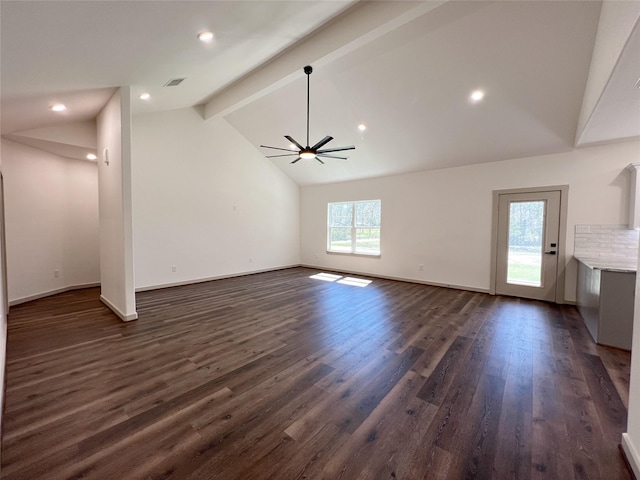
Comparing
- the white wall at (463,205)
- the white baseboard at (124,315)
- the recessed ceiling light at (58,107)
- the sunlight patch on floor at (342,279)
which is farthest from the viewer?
the sunlight patch on floor at (342,279)

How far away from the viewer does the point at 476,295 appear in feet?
17.3

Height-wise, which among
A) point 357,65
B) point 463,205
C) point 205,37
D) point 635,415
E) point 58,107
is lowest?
point 635,415

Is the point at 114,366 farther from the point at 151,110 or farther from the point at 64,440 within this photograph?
the point at 151,110

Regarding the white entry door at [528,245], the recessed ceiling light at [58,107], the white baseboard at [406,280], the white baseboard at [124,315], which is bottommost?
the white baseboard at [124,315]

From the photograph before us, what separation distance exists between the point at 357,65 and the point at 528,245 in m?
Result: 4.36

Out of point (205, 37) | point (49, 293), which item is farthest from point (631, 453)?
point (49, 293)

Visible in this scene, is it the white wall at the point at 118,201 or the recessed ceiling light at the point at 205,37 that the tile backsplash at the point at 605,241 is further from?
the white wall at the point at 118,201

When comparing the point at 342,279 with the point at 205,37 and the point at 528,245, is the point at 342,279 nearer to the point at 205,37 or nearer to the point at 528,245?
the point at 528,245

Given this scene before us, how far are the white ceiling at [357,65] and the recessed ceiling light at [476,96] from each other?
0.29ft

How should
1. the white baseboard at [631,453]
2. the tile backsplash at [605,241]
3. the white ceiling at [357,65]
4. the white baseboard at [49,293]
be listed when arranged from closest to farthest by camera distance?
the white baseboard at [631,453] → the white ceiling at [357,65] → the tile backsplash at [605,241] → the white baseboard at [49,293]

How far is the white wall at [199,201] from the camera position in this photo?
5.45m

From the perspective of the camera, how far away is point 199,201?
6.27 m

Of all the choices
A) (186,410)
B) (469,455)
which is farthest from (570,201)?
(186,410)

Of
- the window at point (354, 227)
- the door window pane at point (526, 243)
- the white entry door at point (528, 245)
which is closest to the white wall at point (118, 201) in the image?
the window at point (354, 227)
